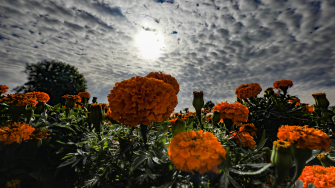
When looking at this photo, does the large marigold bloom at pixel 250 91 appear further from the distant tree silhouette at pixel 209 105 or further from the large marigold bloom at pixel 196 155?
the large marigold bloom at pixel 196 155

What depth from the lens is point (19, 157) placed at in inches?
63.1

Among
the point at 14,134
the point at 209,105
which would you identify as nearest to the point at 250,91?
the point at 209,105

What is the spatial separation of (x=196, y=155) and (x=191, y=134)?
171mm

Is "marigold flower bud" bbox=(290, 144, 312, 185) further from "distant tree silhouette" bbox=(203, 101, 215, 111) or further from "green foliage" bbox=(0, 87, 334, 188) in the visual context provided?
"distant tree silhouette" bbox=(203, 101, 215, 111)

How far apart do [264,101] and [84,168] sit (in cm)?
346

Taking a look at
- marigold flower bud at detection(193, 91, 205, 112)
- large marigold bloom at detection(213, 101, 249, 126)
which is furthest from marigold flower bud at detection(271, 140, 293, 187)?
marigold flower bud at detection(193, 91, 205, 112)

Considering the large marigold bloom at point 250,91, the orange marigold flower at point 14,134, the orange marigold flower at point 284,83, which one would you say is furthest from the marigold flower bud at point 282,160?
the orange marigold flower at point 284,83

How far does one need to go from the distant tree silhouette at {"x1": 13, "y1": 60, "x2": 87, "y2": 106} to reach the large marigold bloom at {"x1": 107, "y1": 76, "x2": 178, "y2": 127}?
11137mm

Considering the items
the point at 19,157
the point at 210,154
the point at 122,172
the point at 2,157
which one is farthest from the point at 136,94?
the point at 2,157

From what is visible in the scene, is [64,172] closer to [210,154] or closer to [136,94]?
[136,94]

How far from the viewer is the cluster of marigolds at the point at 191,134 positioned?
0.80 m

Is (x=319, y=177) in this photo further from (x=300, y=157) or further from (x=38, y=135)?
(x=38, y=135)

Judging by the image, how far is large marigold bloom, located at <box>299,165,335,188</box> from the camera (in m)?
0.90

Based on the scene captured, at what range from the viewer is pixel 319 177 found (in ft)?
3.14
